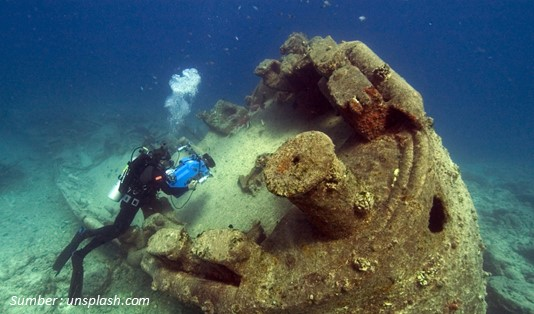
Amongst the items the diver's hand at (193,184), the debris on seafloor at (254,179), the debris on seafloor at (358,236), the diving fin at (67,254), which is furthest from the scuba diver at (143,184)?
the debris on seafloor at (358,236)

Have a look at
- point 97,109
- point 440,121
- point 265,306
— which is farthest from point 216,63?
point 265,306

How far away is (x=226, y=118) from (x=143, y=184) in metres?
4.02

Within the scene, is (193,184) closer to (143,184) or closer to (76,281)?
(143,184)

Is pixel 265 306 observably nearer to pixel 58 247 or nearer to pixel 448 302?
pixel 448 302

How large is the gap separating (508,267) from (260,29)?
7308 cm

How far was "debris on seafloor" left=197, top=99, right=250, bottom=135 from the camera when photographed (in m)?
9.85

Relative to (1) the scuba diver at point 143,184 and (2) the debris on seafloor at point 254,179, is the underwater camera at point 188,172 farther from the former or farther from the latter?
(2) the debris on seafloor at point 254,179

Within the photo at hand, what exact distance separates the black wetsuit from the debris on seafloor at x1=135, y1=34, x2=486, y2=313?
2.37m

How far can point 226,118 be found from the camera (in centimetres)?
1027

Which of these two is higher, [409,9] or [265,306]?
[409,9]

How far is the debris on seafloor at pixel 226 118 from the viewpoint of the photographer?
388 inches

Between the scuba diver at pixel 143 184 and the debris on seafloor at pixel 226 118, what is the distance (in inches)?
115

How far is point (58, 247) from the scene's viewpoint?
29.6 feet

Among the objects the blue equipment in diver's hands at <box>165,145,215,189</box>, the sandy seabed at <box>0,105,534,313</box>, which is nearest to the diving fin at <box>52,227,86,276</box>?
the sandy seabed at <box>0,105,534,313</box>
